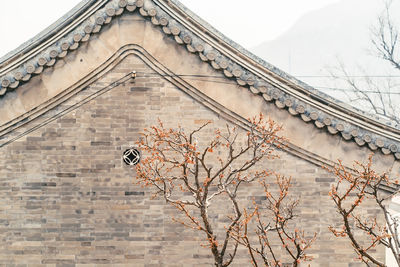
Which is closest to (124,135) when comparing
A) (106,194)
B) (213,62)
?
(106,194)

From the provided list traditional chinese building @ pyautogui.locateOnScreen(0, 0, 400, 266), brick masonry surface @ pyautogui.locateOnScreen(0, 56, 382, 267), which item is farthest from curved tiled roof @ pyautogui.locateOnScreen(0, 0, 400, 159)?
brick masonry surface @ pyautogui.locateOnScreen(0, 56, 382, 267)

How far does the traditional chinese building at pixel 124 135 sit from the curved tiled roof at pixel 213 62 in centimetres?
3

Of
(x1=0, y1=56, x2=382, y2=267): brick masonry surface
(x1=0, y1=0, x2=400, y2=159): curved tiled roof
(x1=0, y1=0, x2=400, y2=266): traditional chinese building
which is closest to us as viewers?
(x1=0, y1=0, x2=400, y2=159): curved tiled roof

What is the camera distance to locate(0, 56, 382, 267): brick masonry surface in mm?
8695

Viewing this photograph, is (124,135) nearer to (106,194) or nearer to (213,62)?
(106,194)

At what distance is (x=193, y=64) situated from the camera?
871 cm

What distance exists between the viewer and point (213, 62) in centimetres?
856

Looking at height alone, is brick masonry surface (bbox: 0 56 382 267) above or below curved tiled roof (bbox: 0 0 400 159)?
below

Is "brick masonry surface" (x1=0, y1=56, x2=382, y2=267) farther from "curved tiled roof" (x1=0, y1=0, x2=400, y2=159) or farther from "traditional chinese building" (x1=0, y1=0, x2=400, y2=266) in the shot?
"curved tiled roof" (x1=0, y1=0, x2=400, y2=159)

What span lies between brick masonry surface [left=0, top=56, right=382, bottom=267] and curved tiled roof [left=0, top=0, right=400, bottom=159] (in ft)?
2.90

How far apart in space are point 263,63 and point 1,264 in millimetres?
6512

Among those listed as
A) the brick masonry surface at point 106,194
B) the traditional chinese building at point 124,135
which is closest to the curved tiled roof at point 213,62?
the traditional chinese building at point 124,135

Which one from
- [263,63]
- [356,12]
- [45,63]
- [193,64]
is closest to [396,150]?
[263,63]

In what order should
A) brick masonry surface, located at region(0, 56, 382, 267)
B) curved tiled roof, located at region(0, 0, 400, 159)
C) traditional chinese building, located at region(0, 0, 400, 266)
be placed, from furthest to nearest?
brick masonry surface, located at region(0, 56, 382, 267) < traditional chinese building, located at region(0, 0, 400, 266) < curved tiled roof, located at region(0, 0, 400, 159)
